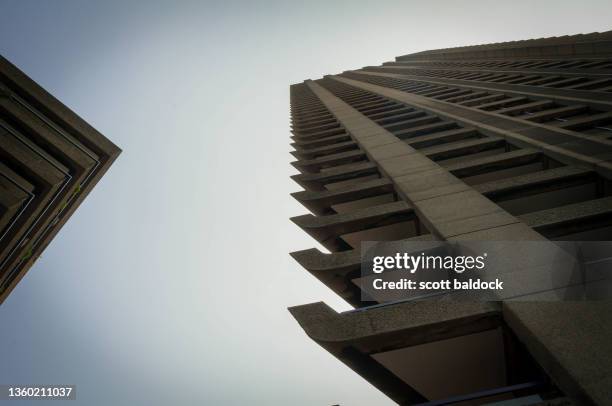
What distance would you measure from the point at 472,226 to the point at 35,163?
7.23m

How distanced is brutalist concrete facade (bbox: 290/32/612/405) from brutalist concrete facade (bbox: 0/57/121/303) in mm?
4544

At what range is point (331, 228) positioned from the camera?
862 cm

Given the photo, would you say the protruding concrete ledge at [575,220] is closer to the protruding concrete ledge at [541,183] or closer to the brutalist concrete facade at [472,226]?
the brutalist concrete facade at [472,226]

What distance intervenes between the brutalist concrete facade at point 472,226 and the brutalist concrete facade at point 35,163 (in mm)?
4544

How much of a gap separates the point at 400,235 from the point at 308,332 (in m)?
4.77

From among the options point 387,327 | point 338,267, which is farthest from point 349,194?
point 387,327

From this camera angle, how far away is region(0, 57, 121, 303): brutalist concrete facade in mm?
8453

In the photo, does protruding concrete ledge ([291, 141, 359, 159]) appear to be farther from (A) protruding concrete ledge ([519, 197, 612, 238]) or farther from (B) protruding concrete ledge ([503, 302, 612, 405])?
(B) protruding concrete ledge ([503, 302, 612, 405])

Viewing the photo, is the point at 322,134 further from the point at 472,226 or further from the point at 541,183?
the point at 472,226

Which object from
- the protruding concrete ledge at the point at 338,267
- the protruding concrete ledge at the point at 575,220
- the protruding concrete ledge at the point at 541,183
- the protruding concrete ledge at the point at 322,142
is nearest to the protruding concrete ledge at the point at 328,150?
the protruding concrete ledge at the point at 322,142

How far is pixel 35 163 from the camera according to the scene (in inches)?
342

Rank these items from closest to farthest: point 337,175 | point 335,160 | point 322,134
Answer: point 337,175, point 335,160, point 322,134

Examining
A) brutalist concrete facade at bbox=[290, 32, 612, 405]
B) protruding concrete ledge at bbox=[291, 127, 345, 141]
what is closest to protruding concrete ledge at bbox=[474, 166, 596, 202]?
brutalist concrete facade at bbox=[290, 32, 612, 405]

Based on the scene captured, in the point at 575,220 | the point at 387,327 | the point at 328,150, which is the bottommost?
the point at 387,327
